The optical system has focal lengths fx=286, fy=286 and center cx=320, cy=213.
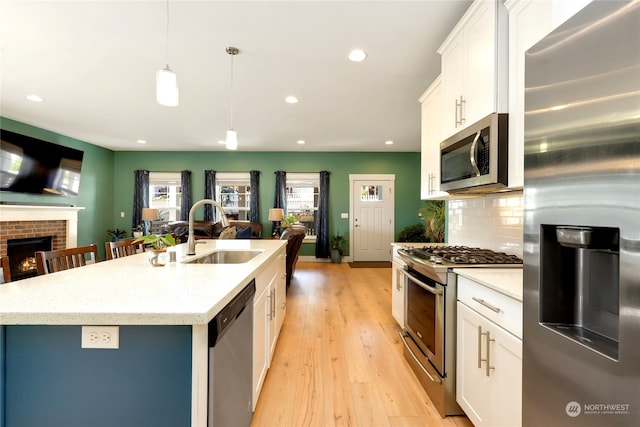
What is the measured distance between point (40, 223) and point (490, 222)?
6587mm

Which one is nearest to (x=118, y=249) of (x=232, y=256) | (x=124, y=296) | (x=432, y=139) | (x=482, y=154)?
(x=232, y=256)

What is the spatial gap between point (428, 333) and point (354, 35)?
7.55 feet

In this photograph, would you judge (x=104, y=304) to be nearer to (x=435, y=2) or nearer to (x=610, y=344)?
(x=610, y=344)

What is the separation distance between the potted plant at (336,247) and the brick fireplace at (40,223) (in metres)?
5.12

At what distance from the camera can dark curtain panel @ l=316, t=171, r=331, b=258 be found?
22.4 ft

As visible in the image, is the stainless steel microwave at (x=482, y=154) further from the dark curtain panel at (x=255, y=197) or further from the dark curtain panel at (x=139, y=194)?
the dark curtain panel at (x=139, y=194)

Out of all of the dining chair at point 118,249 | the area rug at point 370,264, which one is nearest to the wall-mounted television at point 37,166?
the dining chair at point 118,249

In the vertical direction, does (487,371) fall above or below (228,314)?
below

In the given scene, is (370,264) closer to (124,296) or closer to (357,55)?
(357,55)

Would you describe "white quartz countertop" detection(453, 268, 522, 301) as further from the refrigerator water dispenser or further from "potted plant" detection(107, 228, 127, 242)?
"potted plant" detection(107, 228, 127, 242)

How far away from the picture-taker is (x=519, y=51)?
1516 millimetres

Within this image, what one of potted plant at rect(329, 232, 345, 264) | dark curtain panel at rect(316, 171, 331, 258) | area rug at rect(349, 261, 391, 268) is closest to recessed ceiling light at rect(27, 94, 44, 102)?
dark curtain panel at rect(316, 171, 331, 258)

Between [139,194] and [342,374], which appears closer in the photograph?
[342,374]

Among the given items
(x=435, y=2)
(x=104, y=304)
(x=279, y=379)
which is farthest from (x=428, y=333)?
(x=435, y=2)
